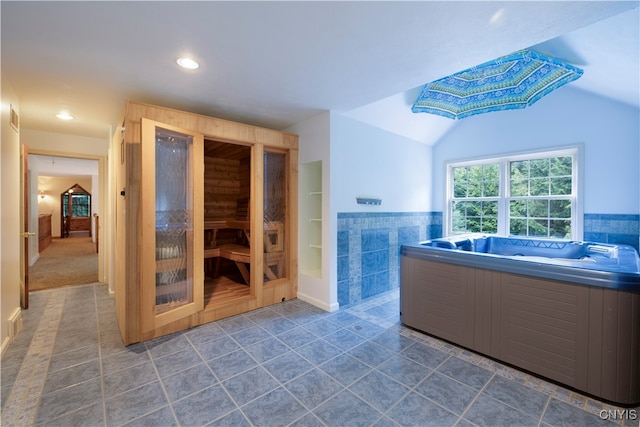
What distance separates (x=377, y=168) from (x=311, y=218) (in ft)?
3.72

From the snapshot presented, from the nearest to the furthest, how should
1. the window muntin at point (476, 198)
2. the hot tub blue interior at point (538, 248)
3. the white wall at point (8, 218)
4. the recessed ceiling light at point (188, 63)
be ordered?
the recessed ceiling light at point (188, 63) → the white wall at point (8, 218) → the hot tub blue interior at point (538, 248) → the window muntin at point (476, 198)

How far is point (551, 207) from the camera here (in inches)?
148

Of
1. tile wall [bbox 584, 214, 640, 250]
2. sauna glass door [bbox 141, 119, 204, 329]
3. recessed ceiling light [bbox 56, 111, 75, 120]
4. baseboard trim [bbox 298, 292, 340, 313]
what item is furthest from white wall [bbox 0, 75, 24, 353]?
tile wall [bbox 584, 214, 640, 250]

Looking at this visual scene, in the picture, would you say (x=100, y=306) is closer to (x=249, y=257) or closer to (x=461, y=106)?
(x=249, y=257)

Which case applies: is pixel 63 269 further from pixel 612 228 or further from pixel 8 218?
pixel 612 228

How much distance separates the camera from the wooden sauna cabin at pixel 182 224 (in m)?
2.38

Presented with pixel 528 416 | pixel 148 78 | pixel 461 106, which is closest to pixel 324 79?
pixel 148 78

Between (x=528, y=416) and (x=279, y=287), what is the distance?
2567 millimetres

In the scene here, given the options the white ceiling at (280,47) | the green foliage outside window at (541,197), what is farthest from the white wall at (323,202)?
the green foliage outside window at (541,197)

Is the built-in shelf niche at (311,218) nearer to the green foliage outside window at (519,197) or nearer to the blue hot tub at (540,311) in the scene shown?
the blue hot tub at (540,311)

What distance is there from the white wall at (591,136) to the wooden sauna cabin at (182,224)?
10.3 feet

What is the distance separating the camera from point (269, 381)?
6.26 ft

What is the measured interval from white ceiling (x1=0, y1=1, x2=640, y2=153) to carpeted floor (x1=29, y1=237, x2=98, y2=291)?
2.72 metres

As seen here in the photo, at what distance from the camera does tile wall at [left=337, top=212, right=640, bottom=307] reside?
318 cm
